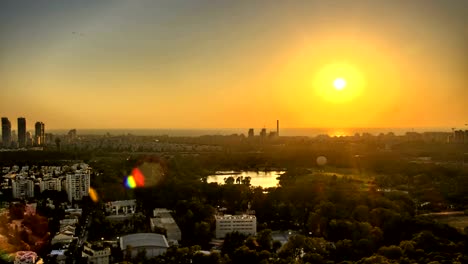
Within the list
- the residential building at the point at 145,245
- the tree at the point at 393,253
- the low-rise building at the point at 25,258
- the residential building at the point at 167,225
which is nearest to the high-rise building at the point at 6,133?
the residential building at the point at 167,225

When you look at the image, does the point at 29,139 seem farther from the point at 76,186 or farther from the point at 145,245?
the point at 145,245

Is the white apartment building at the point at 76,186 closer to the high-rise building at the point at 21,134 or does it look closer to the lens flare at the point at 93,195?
the lens flare at the point at 93,195

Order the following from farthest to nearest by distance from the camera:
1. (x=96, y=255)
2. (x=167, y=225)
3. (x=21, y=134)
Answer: (x=21, y=134) → (x=167, y=225) → (x=96, y=255)

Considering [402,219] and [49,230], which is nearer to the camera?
[402,219]

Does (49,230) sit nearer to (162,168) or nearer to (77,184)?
(77,184)

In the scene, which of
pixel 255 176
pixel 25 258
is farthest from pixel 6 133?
pixel 25 258

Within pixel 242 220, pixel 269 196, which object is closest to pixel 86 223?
pixel 242 220
